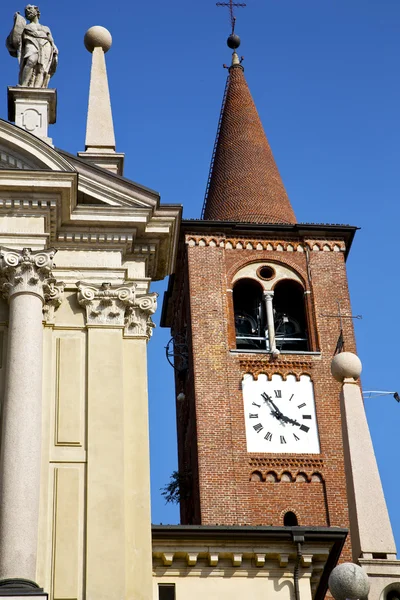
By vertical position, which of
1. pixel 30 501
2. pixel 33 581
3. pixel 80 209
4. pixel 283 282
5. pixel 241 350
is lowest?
pixel 33 581

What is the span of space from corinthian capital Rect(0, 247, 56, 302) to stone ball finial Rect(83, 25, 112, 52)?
4.99 meters

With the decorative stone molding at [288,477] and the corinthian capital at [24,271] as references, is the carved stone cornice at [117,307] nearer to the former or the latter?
the corinthian capital at [24,271]

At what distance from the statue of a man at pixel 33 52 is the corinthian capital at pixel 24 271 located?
341 centimetres

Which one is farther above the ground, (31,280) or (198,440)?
(198,440)

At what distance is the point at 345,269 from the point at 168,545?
21357 mm

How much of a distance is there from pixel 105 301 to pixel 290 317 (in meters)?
23.2

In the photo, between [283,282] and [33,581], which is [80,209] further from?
[283,282]

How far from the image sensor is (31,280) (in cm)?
1533

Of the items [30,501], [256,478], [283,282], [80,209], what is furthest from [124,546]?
[283,282]

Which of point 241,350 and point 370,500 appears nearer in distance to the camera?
point 370,500

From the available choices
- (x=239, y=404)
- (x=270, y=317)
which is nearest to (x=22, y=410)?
(x=239, y=404)

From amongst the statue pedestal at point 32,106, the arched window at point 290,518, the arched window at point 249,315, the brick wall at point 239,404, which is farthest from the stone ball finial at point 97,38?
the arched window at point 249,315

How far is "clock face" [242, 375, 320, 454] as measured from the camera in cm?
3538

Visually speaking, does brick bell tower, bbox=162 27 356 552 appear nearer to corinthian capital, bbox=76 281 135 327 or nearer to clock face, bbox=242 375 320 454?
clock face, bbox=242 375 320 454
